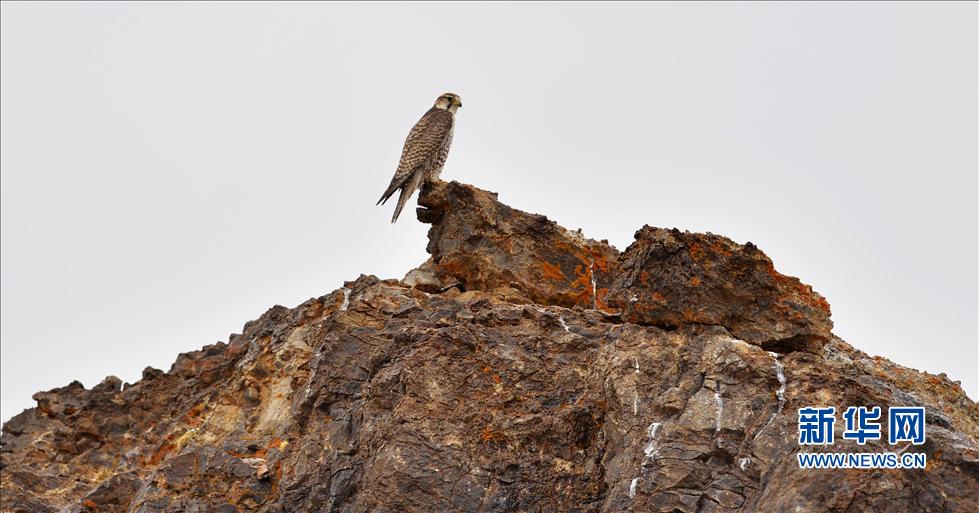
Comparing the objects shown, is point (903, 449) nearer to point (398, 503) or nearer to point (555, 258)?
point (398, 503)

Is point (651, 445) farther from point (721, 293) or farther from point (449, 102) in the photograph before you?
point (449, 102)

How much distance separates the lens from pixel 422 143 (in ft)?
51.3

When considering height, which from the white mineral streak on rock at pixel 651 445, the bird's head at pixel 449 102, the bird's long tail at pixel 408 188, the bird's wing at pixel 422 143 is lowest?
the white mineral streak on rock at pixel 651 445

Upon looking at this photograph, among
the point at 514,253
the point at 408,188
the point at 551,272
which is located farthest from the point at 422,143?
the point at 551,272

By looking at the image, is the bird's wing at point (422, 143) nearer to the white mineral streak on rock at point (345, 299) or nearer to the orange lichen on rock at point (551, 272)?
the white mineral streak on rock at point (345, 299)

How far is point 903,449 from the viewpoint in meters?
7.74

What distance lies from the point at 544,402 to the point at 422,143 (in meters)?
6.83

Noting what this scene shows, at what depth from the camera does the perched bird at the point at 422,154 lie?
1530 cm

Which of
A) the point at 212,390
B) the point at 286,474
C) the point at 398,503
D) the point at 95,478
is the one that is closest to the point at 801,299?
the point at 398,503

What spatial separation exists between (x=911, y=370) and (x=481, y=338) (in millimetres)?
4144

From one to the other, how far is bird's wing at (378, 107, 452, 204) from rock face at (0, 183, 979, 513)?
2.72 metres

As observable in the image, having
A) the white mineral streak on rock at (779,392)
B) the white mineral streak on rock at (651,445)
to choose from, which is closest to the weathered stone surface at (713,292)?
the white mineral streak on rock at (779,392)

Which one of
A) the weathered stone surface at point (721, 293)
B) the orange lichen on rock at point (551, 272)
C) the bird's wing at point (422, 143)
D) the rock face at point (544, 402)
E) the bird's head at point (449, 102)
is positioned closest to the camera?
the rock face at point (544, 402)

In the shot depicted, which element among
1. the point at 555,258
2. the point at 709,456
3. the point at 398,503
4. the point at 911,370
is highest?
the point at 555,258
